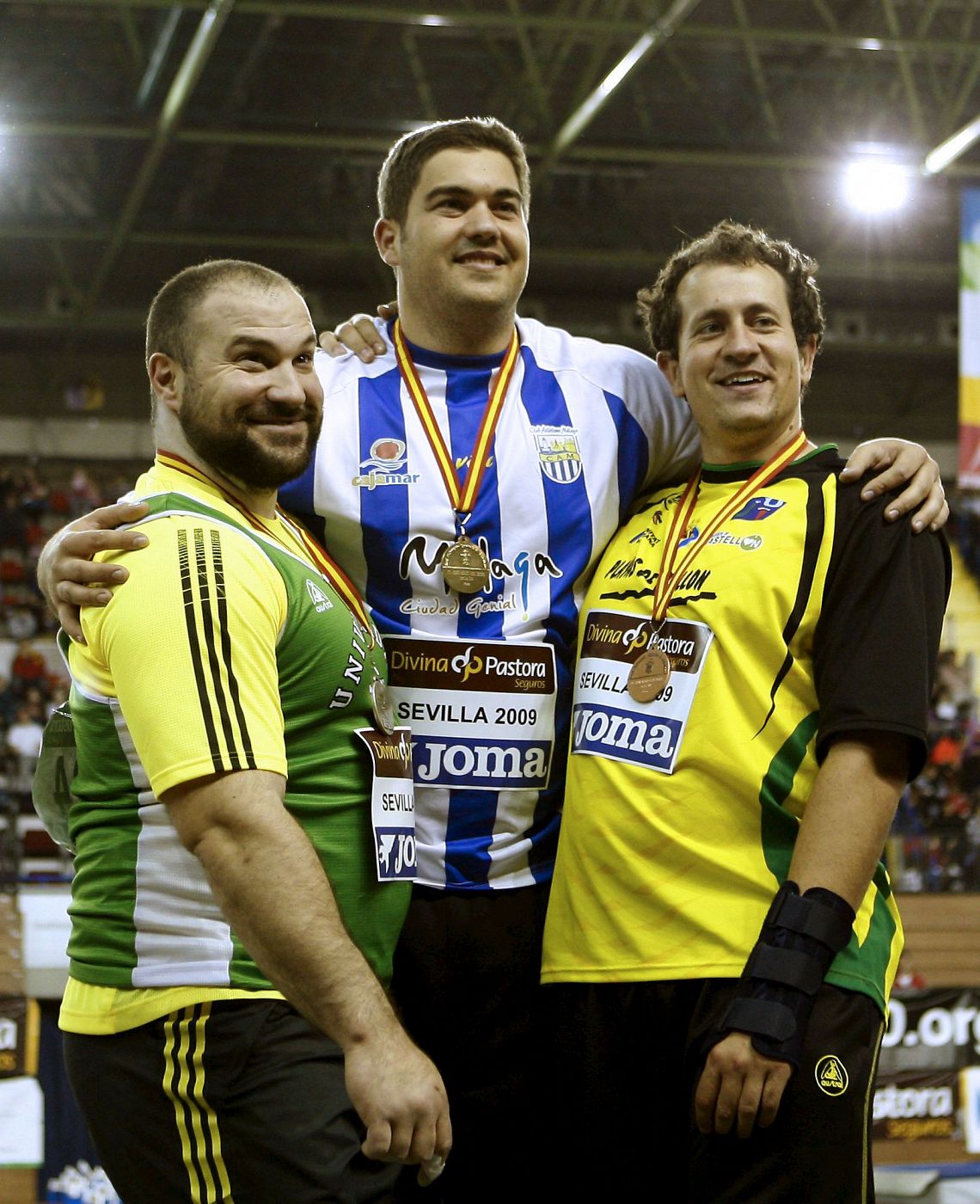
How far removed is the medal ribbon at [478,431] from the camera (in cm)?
269

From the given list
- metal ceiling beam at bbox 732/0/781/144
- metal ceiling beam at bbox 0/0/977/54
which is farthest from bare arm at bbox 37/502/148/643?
metal ceiling beam at bbox 732/0/781/144

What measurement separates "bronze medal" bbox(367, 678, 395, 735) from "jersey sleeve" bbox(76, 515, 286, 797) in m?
0.30

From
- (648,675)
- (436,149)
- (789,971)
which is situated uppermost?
(436,149)

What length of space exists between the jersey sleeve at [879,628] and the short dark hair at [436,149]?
1.02 meters

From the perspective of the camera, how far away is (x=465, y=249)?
9.02 ft

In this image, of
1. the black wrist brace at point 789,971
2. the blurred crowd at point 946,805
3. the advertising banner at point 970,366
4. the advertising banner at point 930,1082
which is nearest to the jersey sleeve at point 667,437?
the black wrist brace at point 789,971

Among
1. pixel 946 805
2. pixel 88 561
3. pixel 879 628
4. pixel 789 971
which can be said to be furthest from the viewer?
pixel 946 805

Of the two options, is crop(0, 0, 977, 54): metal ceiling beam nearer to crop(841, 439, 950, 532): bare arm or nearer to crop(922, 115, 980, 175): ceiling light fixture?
crop(922, 115, 980, 175): ceiling light fixture

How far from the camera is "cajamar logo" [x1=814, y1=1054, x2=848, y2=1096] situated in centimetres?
216

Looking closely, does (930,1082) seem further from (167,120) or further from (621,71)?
(167,120)

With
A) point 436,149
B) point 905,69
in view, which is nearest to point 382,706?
point 436,149

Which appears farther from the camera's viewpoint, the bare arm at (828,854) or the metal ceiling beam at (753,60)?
the metal ceiling beam at (753,60)

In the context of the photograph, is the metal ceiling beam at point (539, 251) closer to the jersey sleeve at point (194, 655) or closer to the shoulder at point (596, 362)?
the shoulder at point (596, 362)

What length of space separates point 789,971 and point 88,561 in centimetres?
118
